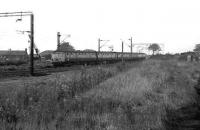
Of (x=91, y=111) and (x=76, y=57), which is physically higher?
(x=76, y=57)

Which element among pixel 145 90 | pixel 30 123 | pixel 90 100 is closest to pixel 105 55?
pixel 145 90

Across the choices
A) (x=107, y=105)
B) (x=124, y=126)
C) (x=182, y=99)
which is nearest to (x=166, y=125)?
(x=124, y=126)

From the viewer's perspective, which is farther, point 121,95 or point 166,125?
A: point 121,95

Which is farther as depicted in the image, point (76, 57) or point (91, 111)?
point (76, 57)

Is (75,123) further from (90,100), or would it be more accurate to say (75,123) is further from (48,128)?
(90,100)

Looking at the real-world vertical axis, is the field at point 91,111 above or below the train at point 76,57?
below

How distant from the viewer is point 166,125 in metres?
8.99

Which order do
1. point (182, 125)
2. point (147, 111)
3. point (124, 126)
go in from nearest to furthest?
point (124, 126) → point (182, 125) → point (147, 111)

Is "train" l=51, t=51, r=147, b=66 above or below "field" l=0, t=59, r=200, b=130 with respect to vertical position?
above

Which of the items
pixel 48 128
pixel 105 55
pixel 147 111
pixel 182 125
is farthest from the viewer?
pixel 105 55

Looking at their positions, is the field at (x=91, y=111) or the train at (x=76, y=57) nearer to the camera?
the field at (x=91, y=111)

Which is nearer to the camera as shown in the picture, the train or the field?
the field

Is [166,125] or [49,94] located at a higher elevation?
[49,94]

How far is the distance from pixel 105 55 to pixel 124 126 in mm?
51050
